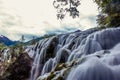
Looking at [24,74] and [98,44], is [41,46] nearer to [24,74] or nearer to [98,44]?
[24,74]

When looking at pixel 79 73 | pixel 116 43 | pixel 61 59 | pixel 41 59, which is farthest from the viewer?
pixel 41 59

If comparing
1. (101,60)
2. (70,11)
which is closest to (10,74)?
(101,60)

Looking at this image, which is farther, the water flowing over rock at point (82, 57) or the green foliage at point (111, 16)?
the green foliage at point (111, 16)

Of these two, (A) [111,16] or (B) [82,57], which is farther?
(A) [111,16]

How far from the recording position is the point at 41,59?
37688 mm

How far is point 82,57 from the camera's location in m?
20.2

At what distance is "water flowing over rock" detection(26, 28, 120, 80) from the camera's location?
17013 mm

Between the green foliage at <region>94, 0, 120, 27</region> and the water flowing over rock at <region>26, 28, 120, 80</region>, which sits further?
the green foliage at <region>94, 0, 120, 27</region>

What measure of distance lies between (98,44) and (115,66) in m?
9.17

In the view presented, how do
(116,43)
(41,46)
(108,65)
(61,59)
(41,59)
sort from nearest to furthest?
(108,65) < (116,43) < (61,59) < (41,59) < (41,46)

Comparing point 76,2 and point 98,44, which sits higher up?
point 76,2

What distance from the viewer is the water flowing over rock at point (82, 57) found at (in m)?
17.0

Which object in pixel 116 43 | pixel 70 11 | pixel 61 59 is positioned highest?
pixel 70 11

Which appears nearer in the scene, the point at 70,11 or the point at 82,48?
the point at 70,11
